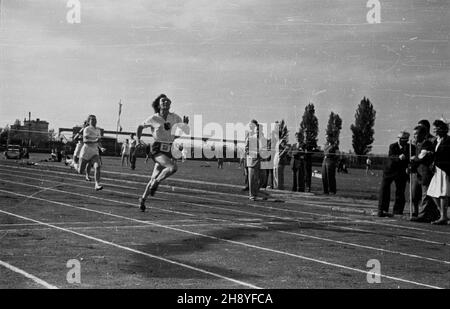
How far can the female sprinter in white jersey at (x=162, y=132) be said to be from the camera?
10539 millimetres

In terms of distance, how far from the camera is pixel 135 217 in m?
10.3

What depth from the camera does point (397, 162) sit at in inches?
523

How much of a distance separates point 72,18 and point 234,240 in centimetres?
476

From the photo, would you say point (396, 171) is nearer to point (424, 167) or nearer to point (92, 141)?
point (424, 167)

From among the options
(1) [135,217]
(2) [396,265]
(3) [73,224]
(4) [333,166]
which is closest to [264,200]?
(4) [333,166]

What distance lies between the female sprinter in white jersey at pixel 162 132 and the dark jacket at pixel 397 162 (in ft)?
17.2

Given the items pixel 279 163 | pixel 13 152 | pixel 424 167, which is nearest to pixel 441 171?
pixel 424 167

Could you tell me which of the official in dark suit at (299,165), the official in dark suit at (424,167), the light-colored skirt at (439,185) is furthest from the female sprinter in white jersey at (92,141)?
the light-colored skirt at (439,185)

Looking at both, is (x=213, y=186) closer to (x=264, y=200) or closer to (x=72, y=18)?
(x=264, y=200)

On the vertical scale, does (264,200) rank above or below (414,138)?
below

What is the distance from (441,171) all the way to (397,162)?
149cm

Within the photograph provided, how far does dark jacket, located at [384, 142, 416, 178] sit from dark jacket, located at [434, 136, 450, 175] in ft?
4.02

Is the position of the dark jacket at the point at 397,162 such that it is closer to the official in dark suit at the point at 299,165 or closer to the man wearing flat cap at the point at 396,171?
the man wearing flat cap at the point at 396,171

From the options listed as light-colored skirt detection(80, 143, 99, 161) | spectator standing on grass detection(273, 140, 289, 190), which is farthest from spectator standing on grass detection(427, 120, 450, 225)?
light-colored skirt detection(80, 143, 99, 161)
